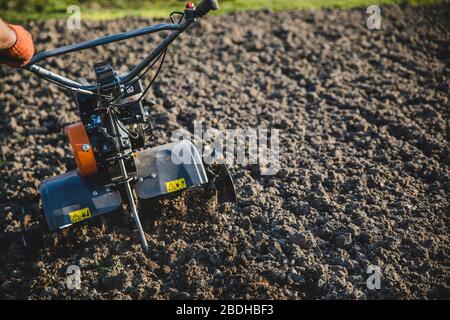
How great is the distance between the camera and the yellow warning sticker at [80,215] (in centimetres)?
347

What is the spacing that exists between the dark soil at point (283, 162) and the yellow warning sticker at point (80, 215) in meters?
0.25

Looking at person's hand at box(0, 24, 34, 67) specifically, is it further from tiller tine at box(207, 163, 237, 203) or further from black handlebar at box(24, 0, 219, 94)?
tiller tine at box(207, 163, 237, 203)

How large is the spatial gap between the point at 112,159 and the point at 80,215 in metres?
0.48

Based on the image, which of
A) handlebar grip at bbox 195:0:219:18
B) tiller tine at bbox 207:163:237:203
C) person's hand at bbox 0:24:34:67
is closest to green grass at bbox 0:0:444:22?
tiller tine at bbox 207:163:237:203

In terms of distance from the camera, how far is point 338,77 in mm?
5332

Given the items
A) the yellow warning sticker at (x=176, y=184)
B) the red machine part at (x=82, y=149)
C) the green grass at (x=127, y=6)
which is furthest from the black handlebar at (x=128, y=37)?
the green grass at (x=127, y=6)

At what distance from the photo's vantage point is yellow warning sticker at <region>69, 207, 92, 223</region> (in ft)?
11.4

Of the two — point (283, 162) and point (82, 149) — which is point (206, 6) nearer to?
point (82, 149)

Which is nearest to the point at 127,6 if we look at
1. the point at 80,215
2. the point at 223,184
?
the point at 223,184

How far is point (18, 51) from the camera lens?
2756mm

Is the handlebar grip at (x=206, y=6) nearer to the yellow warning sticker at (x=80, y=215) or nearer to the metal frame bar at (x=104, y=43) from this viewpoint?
the metal frame bar at (x=104, y=43)

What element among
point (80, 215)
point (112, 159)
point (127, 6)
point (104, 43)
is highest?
point (127, 6)

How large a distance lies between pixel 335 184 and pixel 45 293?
89.9 inches
